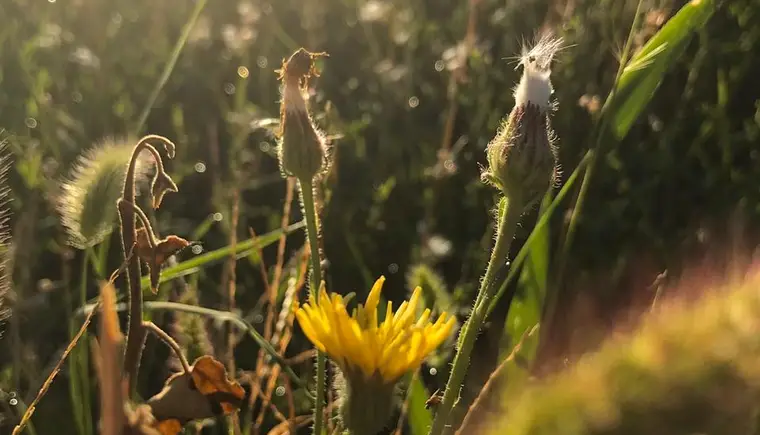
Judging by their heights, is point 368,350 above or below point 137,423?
above

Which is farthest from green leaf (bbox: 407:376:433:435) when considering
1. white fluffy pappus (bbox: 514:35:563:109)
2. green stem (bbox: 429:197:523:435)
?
white fluffy pappus (bbox: 514:35:563:109)

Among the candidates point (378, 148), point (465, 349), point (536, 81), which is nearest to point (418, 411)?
point (465, 349)

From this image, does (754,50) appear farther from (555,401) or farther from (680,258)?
(555,401)

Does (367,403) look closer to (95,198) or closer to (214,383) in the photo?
(214,383)

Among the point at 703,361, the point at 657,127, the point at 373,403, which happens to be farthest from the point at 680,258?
the point at 703,361

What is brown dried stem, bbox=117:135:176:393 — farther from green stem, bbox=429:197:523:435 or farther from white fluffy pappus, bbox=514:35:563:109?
white fluffy pappus, bbox=514:35:563:109

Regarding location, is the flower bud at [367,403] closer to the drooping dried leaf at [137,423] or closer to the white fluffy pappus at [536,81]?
the drooping dried leaf at [137,423]
